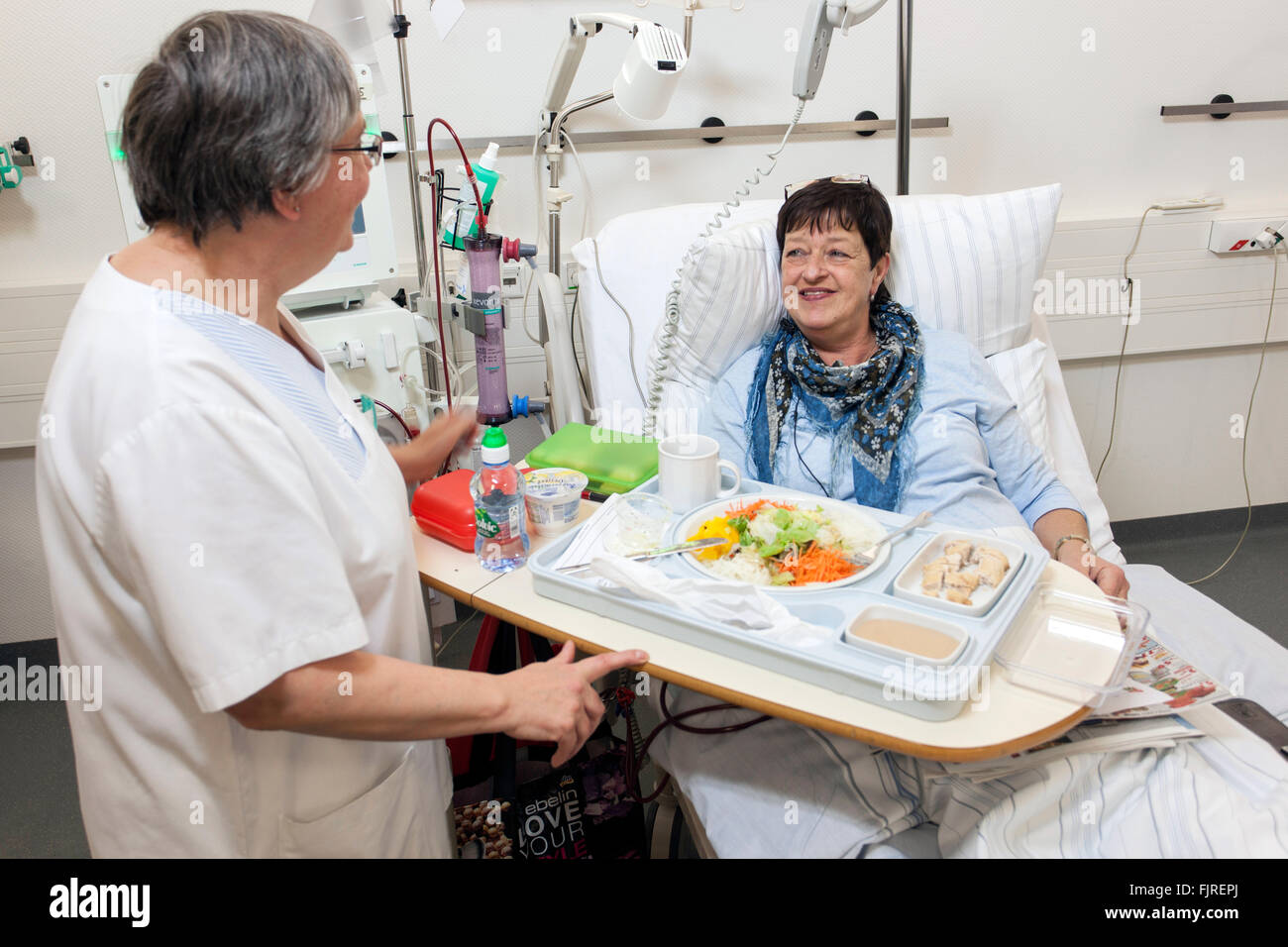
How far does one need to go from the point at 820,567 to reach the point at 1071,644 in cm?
31

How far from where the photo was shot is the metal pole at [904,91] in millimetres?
2070

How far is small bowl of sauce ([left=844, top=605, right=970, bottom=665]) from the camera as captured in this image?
0.97 metres

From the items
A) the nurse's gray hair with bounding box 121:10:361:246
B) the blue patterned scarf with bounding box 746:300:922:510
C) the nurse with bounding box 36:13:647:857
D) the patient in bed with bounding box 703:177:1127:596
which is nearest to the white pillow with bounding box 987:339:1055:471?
the patient in bed with bounding box 703:177:1127:596

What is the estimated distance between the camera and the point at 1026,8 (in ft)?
8.07

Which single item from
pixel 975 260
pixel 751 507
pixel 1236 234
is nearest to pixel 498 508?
pixel 751 507

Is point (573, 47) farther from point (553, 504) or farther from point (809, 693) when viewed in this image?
point (809, 693)

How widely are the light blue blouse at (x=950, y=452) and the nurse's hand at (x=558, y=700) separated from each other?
76 cm

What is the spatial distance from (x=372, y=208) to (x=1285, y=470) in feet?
10.1

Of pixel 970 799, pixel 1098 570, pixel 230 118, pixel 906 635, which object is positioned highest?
pixel 230 118

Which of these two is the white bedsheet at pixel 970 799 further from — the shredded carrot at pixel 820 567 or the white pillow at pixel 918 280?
the white pillow at pixel 918 280

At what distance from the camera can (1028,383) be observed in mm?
1990

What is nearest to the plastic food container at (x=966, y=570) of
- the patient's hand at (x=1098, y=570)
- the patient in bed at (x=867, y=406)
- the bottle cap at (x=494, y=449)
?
the patient's hand at (x=1098, y=570)
